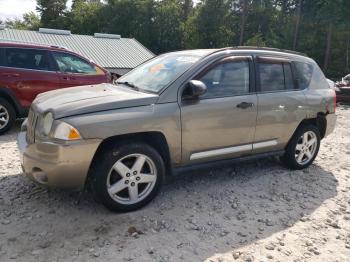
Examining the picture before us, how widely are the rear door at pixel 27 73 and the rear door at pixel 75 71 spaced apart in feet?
0.61

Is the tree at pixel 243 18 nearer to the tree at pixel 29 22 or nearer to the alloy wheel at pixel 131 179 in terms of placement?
the tree at pixel 29 22

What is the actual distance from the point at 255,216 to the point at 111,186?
1.58m

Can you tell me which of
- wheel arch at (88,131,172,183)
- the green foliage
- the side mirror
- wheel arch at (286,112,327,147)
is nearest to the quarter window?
wheel arch at (286,112,327,147)

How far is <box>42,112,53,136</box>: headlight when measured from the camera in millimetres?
3580

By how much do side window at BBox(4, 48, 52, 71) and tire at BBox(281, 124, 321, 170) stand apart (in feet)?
16.5

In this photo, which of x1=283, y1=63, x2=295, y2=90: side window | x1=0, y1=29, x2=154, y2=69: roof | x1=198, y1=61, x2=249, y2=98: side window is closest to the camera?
x1=198, y1=61, x2=249, y2=98: side window

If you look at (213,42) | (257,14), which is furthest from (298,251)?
(257,14)

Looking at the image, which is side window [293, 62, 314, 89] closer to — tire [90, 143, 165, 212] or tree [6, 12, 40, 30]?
tire [90, 143, 165, 212]

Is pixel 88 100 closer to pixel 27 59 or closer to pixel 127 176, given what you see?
pixel 127 176

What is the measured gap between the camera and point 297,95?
5.12 metres

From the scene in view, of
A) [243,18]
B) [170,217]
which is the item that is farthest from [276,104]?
[243,18]

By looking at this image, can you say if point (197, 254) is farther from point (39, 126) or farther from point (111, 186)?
point (39, 126)

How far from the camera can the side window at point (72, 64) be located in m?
7.84

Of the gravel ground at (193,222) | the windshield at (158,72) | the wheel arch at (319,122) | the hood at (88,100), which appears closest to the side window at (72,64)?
the gravel ground at (193,222)
